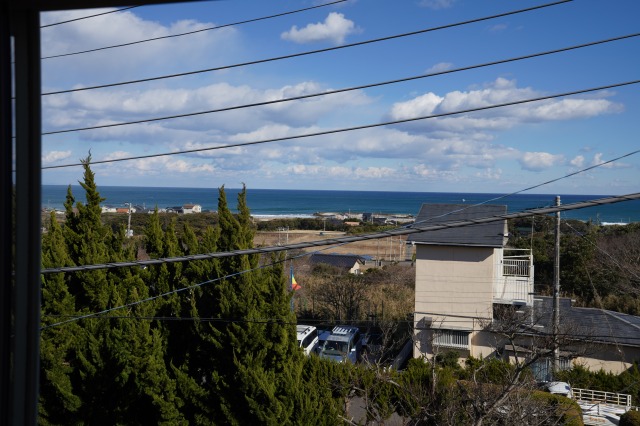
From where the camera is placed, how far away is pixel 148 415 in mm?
7867

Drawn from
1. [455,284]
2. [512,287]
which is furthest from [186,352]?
[512,287]

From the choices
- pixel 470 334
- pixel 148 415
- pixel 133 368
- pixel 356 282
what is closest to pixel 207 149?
pixel 133 368

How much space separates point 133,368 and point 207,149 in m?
3.53

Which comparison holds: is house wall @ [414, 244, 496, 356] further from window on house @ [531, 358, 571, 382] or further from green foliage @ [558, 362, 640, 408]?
green foliage @ [558, 362, 640, 408]

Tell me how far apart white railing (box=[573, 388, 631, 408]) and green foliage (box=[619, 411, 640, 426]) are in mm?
1236

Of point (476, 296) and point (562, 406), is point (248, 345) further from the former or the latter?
point (476, 296)

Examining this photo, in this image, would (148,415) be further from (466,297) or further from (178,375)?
(466,297)

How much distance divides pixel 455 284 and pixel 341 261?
38.5 feet

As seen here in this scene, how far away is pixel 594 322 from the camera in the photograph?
42.0 ft

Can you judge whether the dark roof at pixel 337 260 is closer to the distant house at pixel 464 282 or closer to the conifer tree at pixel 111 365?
the distant house at pixel 464 282

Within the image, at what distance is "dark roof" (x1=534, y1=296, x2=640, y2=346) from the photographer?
11570 millimetres

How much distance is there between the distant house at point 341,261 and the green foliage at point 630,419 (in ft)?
45.4
